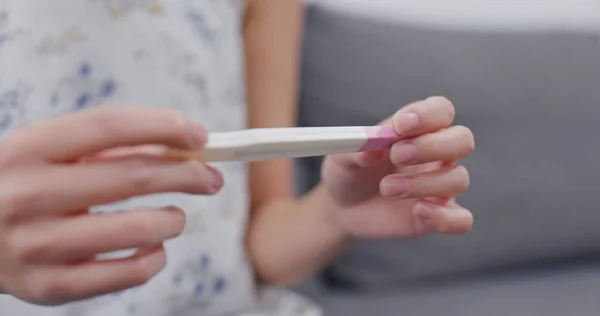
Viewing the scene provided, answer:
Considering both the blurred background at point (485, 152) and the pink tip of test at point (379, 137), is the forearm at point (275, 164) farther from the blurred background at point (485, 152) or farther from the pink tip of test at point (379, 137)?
the pink tip of test at point (379, 137)

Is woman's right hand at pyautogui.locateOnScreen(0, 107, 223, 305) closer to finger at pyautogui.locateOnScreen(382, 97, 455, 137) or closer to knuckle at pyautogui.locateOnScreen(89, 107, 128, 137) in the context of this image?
knuckle at pyautogui.locateOnScreen(89, 107, 128, 137)

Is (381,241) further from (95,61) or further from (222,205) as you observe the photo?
(95,61)

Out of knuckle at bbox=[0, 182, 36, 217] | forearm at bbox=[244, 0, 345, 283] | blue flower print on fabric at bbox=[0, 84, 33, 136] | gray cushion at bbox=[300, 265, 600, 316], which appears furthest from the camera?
gray cushion at bbox=[300, 265, 600, 316]

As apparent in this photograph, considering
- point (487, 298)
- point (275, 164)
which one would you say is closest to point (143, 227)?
point (275, 164)

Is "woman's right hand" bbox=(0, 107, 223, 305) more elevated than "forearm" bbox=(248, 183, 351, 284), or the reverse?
"woman's right hand" bbox=(0, 107, 223, 305)

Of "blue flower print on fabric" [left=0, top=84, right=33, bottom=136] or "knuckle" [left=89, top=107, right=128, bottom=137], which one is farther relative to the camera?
"blue flower print on fabric" [left=0, top=84, right=33, bottom=136]

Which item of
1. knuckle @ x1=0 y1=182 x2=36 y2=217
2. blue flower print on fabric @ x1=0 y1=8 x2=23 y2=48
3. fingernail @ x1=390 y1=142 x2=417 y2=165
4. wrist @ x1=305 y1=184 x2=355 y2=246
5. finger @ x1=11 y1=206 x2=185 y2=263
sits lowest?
wrist @ x1=305 y1=184 x2=355 y2=246

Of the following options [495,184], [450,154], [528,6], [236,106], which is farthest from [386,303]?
[528,6]

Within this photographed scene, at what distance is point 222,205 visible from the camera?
2.15 ft

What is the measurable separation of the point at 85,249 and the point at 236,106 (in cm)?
40

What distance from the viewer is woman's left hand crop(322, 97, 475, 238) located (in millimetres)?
367

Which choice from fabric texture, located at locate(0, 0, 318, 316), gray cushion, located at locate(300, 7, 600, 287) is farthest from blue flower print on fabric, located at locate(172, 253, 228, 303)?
gray cushion, located at locate(300, 7, 600, 287)

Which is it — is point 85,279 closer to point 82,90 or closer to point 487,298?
point 82,90

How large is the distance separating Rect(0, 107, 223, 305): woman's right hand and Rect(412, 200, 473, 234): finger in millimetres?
186
